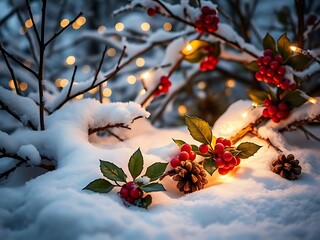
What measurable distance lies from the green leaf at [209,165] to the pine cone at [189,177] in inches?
1.0

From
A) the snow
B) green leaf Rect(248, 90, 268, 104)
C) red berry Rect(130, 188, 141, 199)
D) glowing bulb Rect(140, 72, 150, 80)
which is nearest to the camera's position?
the snow

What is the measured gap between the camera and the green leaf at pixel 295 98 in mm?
1274

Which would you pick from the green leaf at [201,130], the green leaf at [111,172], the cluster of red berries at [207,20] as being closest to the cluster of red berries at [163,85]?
the cluster of red berries at [207,20]

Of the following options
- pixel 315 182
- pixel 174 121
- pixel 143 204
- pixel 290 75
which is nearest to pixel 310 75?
pixel 290 75

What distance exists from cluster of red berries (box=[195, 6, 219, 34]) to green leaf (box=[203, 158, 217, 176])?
0.75m

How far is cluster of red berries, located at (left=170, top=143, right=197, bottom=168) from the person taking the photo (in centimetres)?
110

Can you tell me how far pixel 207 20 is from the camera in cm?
142

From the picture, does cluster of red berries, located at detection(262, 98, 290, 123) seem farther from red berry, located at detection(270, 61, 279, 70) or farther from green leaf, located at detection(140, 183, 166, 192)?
green leaf, located at detection(140, 183, 166, 192)

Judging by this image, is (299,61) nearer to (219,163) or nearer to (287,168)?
(287,168)

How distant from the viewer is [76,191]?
0.93 m

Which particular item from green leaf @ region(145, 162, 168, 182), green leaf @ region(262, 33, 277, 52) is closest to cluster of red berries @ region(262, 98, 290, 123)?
green leaf @ region(262, 33, 277, 52)

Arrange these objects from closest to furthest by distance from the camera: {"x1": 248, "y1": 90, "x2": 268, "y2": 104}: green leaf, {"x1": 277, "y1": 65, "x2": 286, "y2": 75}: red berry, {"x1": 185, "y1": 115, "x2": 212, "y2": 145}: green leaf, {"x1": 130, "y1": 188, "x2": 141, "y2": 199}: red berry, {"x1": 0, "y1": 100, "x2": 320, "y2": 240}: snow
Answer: {"x1": 0, "y1": 100, "x2": 320, "y2": 240}: snow
{"x1": 130, "y1": 188, "x2": 141, "y2": 199}: red berry
{"x1": 185, "y1": 115, "x2": 212, "y2": 145}: green leaf
{"x1": 277, "y1": 65, "x2": 286, "y2": 75}: red berry
{"x1": 248, "y1": 90, "x2": 268, "y2": 104}: green leaf

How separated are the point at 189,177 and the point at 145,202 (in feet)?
0.71

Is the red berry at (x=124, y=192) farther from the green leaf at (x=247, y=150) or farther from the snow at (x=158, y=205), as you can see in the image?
the green leaf at (x=247, y=150)
